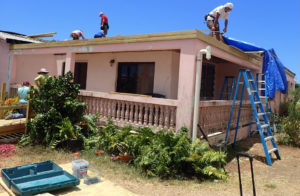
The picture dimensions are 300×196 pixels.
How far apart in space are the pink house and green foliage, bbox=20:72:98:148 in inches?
33.8

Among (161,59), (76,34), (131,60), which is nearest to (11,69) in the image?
(76,34)

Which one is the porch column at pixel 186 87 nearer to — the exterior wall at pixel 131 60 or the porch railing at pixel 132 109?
the porch railing at pixel 132 109

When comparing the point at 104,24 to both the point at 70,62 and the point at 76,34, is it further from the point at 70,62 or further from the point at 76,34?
the point at 70,62

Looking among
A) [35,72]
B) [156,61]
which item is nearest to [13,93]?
[35,72]

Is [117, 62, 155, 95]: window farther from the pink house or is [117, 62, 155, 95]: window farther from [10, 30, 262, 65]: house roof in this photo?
[10, 30, 262, 65]: house roof

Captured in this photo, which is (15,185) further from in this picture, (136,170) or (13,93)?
(13,93)

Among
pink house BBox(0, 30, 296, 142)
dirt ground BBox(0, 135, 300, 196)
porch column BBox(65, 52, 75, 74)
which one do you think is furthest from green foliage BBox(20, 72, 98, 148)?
porch column BBox(65, 52, 75, 74)

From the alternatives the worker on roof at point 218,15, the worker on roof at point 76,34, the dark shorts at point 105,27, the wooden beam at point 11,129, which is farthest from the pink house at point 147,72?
the wooden beam at point 11,129

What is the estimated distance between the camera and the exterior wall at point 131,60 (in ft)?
27.3

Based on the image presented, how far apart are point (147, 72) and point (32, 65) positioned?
6.67 meters

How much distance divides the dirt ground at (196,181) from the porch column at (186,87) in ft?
4.61

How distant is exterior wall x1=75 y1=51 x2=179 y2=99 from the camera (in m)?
8.31

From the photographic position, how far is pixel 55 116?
6.11 meters

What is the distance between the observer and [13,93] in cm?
1032
